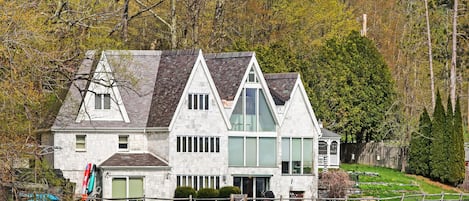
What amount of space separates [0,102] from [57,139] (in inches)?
738

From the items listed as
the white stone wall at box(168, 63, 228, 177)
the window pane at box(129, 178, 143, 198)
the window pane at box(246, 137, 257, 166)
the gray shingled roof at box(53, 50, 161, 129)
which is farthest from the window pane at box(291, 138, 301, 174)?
the window pane at box(129, 178, 143, 198)

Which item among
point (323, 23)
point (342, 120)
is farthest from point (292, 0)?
point (342, 120)

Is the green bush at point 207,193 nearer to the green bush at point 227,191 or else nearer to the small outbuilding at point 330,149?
the green bush at point 227,191

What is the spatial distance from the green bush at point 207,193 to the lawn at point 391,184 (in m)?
7.48

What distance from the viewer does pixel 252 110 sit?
57.5 m

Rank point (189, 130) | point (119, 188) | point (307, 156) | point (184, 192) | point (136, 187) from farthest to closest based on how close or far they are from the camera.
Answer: point (307, 156), point (189, 130), point (136, 187), point (119, 188), point (184, 192)

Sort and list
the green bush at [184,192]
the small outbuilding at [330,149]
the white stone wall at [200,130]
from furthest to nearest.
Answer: the small outbuilding at [330,149] → the white stone wall at [200,130] → the green bush at [184,192]

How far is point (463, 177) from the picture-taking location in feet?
219

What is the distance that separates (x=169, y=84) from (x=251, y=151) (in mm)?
5277

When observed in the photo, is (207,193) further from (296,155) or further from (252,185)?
(296,155)

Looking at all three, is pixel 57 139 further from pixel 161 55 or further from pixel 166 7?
pixel 166 7

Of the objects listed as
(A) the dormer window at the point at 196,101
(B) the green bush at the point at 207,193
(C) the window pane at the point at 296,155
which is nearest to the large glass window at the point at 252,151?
(C) the window pane at the point at 296,155

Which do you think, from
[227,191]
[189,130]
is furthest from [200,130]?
[227,191]

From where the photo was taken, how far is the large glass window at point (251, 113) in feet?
188
